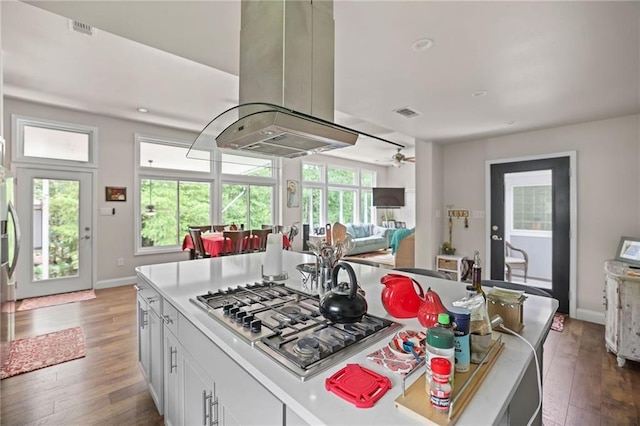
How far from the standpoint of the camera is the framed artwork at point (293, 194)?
7.34m

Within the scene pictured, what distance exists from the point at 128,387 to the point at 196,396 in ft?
4.45

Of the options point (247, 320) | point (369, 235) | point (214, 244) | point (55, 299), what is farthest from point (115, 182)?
point (369, 235)

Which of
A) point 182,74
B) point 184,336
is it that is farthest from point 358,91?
point 184,336

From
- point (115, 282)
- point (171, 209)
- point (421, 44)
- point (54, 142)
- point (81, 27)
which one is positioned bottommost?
point (115, 282)

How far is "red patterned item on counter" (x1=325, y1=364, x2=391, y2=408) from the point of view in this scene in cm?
72

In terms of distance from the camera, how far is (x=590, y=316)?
12.0 feet

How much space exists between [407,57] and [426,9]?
52 cm

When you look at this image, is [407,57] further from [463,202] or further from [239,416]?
[463,202]

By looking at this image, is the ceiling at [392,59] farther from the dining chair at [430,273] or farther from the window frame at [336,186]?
the window frame at [336,186]

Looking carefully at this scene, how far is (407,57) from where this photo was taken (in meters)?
2.22

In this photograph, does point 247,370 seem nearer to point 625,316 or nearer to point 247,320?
point 247,320

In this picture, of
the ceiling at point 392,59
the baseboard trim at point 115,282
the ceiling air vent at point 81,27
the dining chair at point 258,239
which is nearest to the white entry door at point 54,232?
the baseboard trim at point 115,282

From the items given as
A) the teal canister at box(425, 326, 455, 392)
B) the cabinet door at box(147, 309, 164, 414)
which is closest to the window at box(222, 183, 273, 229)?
the cabinet door at box(147, 309, 164, 414)

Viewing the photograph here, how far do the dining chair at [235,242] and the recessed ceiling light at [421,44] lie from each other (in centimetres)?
371
